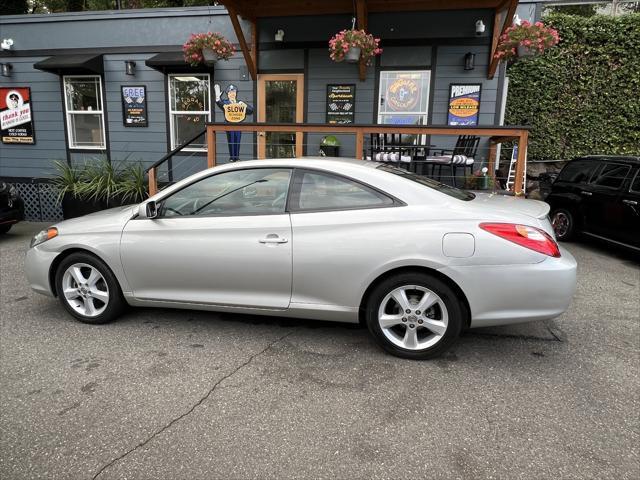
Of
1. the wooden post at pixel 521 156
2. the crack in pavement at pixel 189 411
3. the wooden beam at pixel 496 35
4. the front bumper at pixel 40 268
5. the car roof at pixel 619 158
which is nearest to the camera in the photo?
the crack in pavement at pixel 189 411

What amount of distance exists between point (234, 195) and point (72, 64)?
24.5 ft

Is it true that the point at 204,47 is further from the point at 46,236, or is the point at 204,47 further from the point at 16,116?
the point at 16,116

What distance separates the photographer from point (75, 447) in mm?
2354

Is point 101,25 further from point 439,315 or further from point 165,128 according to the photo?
point 439,315

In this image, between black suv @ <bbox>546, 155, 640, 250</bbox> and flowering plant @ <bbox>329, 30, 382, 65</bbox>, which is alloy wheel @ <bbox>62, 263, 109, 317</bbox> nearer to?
flowering plant @ <bbox>329, 30, 382, 65</bbox>

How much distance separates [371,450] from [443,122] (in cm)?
725

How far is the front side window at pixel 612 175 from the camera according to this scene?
21.6ft

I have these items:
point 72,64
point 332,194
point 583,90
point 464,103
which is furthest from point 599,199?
point 72,64

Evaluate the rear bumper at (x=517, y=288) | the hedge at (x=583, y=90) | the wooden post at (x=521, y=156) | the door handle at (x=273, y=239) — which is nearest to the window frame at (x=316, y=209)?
the door handle at (x=273, y=239)

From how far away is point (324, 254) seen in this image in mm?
3289

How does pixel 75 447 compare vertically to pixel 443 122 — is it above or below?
below

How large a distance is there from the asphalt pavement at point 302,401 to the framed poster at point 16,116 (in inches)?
304

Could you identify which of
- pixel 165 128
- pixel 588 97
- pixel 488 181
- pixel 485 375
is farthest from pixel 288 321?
pixel 588 97

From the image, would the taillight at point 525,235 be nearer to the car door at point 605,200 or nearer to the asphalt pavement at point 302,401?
the asphalt pavement at point 302,401
